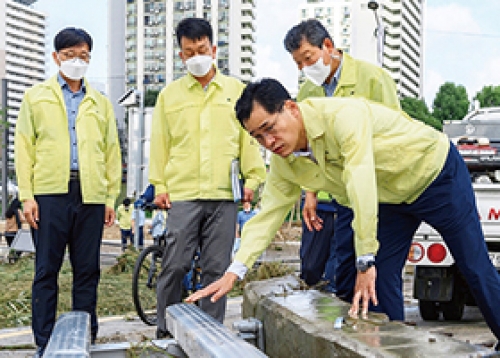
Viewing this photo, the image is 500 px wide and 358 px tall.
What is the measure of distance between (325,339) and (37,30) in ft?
553

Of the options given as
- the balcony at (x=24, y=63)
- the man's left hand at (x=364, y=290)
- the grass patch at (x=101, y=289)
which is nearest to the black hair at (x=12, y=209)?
the grass patch at (x=101, y=289)

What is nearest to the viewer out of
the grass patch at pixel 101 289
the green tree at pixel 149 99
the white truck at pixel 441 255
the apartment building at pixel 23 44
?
the white truck at pixel 441 255

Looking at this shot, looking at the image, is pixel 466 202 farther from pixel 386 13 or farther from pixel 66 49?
pixel 386 13

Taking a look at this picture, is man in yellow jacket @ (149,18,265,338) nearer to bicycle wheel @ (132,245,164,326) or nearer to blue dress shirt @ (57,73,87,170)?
blue dress shirt @ (57,73,87,170)

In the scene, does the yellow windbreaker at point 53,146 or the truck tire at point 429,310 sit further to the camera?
the truck tire at point 429,310

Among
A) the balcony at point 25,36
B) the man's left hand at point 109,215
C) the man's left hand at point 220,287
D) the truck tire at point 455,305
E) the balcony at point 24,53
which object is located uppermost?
the balcony at point 25,36

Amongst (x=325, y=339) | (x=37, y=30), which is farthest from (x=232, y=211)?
(x=37, y=30)

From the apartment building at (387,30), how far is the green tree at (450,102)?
43.3 m

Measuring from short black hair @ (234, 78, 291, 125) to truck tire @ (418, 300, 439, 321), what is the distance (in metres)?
4.00

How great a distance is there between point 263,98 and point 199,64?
6.17 ft

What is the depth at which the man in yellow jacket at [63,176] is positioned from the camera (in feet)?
15.4

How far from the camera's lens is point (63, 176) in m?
4.71

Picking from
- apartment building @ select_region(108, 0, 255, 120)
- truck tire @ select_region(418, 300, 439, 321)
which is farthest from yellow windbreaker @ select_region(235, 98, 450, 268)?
apartment building @ select_region(108, 0, 255, 120)

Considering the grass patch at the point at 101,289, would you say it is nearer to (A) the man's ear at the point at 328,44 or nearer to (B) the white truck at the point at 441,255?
(B) the white truck at the point at 441,255
